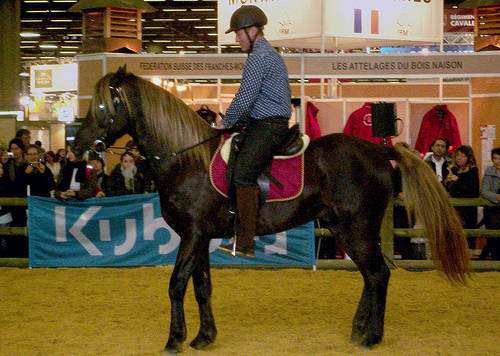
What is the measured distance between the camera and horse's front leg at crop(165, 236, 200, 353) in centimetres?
610

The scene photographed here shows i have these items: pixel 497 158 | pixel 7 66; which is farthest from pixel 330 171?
pixel 7 66

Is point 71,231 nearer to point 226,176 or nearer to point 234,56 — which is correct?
point 234,56

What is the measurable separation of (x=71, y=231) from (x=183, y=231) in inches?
196

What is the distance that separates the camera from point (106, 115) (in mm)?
6285

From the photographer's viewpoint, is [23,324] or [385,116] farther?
[385,116]

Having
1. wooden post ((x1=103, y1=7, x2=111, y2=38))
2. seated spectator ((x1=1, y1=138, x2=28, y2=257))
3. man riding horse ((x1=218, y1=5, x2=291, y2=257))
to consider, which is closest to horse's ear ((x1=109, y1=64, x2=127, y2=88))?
man riding horse ((x1=218, y1=5, x2=291, y2=257))

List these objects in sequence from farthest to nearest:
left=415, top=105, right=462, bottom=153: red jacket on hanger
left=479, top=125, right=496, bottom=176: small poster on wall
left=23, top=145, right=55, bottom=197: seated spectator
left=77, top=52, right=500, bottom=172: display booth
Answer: left=479, top=125, right=496, bottom=176: small poster on wall < left=415, top=105, right=462, bottom=153: red jacket on hanger < left=77, top=52, right=500, bottom=172: display booth < left=23, top=145, right=55, bottom=197: seated spectator

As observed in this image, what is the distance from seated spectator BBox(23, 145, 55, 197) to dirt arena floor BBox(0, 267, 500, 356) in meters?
1.37

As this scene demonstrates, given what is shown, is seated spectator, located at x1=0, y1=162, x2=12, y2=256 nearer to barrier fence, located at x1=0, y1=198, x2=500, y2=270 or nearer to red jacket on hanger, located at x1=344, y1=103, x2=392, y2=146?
barrier fence, located at x1=0, y1=198, x2=500, y2=270

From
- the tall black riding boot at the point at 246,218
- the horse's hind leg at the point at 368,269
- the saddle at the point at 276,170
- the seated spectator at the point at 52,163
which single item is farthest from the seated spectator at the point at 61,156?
the horse's hind leg at the point at 368,269

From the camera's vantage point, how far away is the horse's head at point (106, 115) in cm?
629

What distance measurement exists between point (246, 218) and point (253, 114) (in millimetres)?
850

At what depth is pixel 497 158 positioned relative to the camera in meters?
10.5

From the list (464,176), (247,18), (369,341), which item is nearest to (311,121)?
(464,176)
